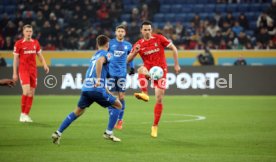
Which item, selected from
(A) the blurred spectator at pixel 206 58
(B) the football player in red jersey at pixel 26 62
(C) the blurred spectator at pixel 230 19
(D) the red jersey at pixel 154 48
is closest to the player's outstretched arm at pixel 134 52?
(D) the red jersey at pixel 154 48

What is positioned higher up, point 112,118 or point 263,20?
point 263,20

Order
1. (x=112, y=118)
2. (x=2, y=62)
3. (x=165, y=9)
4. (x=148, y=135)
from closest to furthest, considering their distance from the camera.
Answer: (x=112, y=118), (x=148, y=135), (x=2, y=62), (x=165, y=9)

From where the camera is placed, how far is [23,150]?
10.3m

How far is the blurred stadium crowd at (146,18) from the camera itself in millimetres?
28594

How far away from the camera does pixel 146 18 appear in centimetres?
3073

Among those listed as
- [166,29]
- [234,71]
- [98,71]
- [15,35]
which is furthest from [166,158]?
[15,35]

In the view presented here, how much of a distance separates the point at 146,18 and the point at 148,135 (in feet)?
61.1

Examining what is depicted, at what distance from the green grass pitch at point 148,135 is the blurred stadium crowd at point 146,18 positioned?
317 inches

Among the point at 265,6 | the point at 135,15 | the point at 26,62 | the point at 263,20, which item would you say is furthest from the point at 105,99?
the point at 265,6

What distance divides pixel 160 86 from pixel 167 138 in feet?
4.23

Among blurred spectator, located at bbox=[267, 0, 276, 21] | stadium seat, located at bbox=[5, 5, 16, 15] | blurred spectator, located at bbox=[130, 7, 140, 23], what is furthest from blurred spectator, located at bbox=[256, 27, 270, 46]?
stadium seat, located at bbox=[5, 5, 16, 15]

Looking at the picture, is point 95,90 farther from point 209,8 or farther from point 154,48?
point 209,8

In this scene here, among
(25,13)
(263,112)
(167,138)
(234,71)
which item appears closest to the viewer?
(167,138)

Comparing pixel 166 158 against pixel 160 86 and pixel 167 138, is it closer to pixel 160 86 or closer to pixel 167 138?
pixel 167 138
